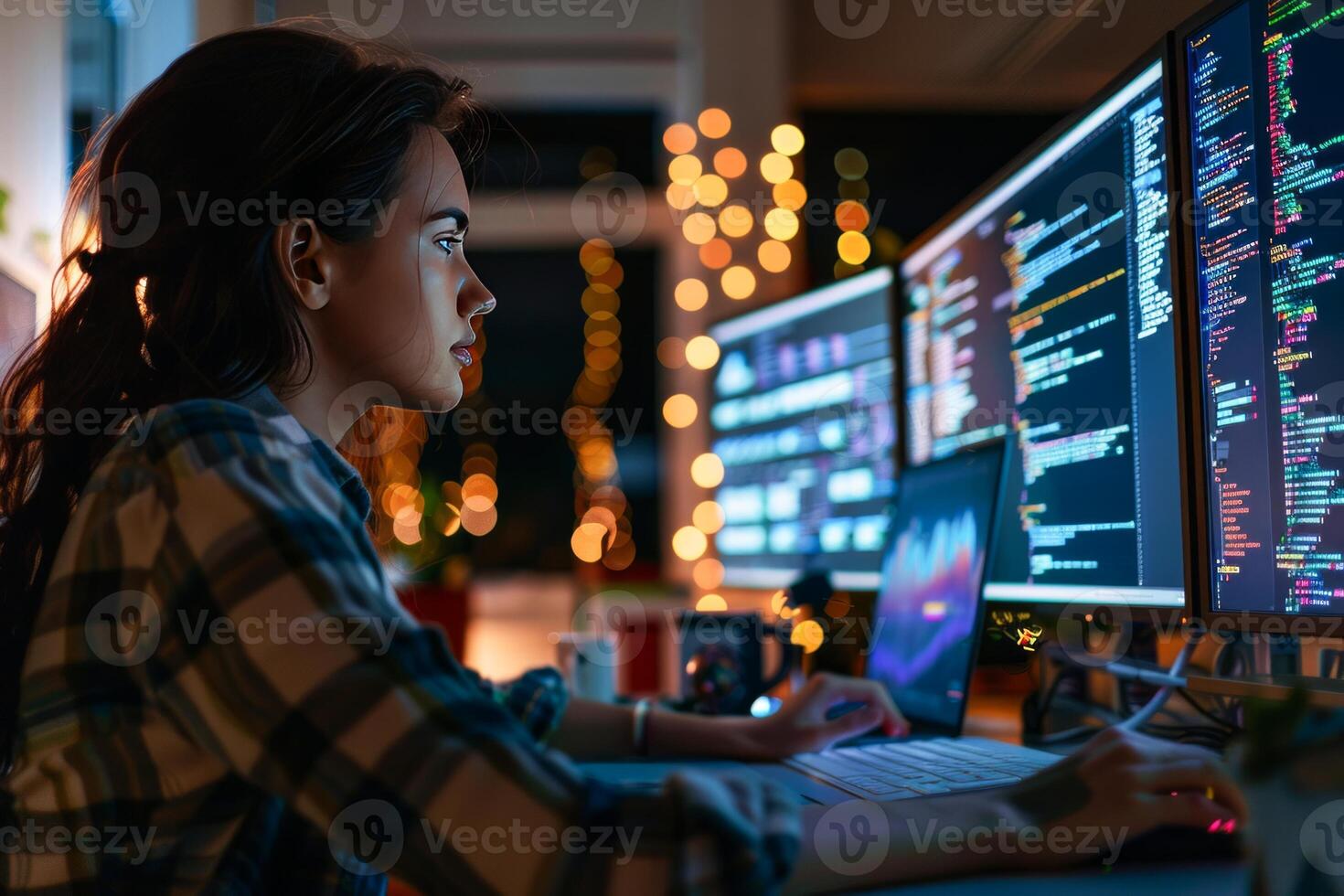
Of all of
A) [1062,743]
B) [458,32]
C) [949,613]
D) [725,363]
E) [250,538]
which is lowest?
[1062,743]

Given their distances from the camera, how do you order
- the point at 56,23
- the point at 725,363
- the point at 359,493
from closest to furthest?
the point at 359,493 < the point at 56,23 < the point at 725,363

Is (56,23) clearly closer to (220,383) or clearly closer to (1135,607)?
(220,383)

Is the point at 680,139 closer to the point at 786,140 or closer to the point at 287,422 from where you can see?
the point at 786,140

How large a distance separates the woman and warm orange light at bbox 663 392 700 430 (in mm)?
2216

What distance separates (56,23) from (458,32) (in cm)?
158

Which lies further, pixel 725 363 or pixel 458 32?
pixel 458 32

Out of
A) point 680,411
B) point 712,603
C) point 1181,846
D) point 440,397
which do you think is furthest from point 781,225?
point 1181,846

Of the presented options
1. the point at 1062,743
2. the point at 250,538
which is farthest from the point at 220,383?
the point at 1062,743

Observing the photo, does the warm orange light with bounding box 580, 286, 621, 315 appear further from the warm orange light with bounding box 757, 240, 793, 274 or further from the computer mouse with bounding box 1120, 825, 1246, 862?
the computer mouse with bounding box 1120, 825, 1246, 862

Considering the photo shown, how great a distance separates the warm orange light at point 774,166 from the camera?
2951mm

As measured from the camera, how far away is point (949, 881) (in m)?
0.57

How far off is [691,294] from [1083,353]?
2128 millimetres

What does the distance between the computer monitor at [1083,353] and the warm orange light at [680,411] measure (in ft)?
5.96

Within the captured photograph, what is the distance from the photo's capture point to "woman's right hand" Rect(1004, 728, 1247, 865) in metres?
0.55
